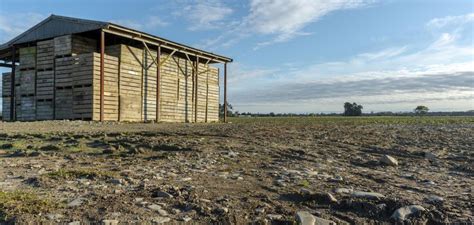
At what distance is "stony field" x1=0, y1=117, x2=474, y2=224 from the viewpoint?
3568mm

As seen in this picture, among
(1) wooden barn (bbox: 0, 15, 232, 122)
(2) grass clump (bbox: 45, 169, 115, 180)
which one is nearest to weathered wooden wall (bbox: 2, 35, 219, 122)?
(1) wooden barn (bbox: 0, 15, 232, 122)

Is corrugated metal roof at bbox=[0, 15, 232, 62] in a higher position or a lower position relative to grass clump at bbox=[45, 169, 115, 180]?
higher

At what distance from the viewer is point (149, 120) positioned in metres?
21.4

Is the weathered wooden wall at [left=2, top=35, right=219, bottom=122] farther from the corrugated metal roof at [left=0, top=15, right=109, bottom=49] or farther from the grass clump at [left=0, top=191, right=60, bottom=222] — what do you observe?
the grass clump at [left=0, top=191, right=60, bottom=222]

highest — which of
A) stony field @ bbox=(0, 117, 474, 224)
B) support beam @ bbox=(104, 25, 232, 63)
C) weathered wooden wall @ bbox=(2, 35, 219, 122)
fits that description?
support beam @ bbox=(104, 25, 232, 63)

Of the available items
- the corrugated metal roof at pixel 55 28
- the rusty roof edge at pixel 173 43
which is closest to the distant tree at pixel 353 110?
the rusty roof edge at pixel 173 43

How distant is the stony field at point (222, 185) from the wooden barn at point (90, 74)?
35.3 feet

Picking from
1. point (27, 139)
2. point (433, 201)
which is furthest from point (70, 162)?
point (433, 201)

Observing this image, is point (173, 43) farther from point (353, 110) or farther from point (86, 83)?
point (353, 110)

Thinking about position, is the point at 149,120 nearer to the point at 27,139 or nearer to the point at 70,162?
the point at 27,139

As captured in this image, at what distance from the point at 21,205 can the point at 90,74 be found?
15.6 m

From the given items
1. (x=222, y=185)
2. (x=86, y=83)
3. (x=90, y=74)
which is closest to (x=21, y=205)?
(x=222, y=185)

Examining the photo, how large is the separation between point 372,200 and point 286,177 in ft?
4.79

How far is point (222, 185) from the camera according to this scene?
4754 millimetres
